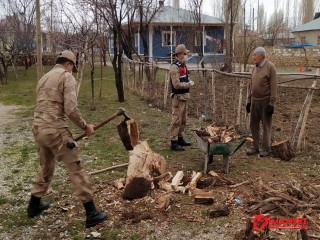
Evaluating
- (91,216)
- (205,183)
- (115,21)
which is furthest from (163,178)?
(115,21)

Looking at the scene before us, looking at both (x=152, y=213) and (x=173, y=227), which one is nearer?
(x=173, y=227)

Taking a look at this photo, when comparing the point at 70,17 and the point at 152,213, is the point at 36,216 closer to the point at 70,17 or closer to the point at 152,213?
the point at 152,213

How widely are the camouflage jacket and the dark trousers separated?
12.1ft

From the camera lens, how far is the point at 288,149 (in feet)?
23.3

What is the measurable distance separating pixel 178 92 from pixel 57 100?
11.1ft

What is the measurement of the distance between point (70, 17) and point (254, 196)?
1081 centimetres

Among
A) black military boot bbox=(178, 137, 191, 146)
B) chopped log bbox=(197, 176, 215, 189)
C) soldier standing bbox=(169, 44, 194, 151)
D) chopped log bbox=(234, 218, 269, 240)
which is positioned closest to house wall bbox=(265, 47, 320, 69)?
black military boot bbox=(178, 137, 191, 146)

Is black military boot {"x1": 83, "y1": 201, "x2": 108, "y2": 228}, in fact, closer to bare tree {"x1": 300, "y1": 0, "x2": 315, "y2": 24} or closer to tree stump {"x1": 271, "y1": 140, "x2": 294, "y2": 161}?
tree stump {"x1": 271, "y1": 140, "x2": 294, "y2": 161}

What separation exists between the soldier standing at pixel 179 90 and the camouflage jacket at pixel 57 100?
3.13 metres

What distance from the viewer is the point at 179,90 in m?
7.57

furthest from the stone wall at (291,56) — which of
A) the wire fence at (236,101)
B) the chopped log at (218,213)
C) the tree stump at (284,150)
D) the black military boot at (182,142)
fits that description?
the chopped log at (218,213)

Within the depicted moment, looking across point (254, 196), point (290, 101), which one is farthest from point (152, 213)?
point (290, 101)

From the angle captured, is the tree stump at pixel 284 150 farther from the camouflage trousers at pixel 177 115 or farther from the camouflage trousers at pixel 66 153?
the camouflage trousers at pixel 66 153

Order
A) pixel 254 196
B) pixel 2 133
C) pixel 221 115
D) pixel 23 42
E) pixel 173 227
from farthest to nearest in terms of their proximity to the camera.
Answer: pixel 23 42 < pixel 221 115 < pixel 2 133 < pixel 254 196 < pixel 173 227
